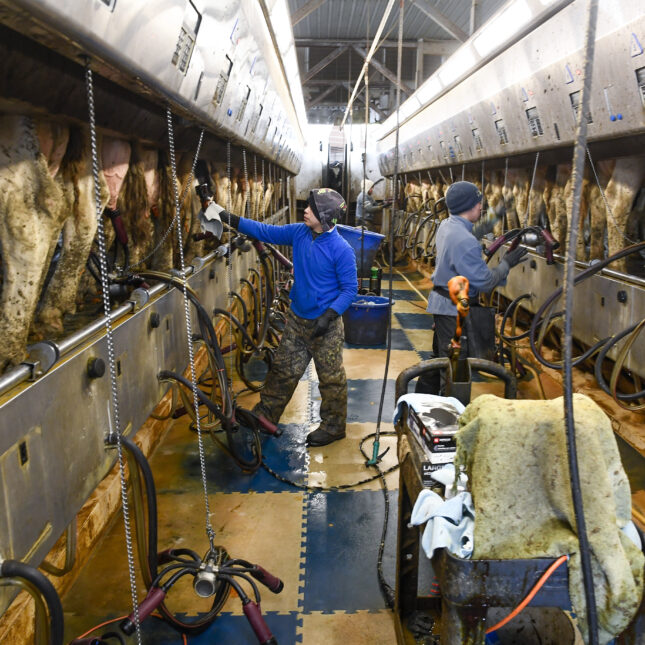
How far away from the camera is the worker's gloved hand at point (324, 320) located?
3.93 metres

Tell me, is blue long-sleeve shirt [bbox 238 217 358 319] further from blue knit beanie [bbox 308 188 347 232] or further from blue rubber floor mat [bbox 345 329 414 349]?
blue rubber floor mat [bbox 345 329 414 349]

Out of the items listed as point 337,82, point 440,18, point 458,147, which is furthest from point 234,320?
point 337,82

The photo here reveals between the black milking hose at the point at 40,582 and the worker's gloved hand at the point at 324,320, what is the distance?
2.59 meters

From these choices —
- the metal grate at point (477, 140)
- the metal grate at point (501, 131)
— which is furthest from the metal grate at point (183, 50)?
the metal grate at point (477, 140)

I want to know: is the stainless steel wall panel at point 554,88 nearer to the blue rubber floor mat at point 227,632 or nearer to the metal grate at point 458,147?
the metal grate at point 458,147

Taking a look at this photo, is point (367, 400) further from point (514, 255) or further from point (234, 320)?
point (514, 255)

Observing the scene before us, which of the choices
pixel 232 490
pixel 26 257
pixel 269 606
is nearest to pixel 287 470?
pixel 232 490

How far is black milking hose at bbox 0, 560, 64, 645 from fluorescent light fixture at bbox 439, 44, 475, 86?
18.6ft

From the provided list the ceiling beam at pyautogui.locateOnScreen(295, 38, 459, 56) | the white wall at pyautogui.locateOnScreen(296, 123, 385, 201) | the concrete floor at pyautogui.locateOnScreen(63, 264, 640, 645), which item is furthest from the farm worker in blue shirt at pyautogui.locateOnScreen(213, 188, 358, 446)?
the white wall at pyautogui.locateOnScreen(296, 123, 385, 201)

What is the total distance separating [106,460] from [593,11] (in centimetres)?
234

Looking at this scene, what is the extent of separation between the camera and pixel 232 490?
351cm

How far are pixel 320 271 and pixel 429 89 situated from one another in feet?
16.6

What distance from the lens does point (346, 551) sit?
2.95 m

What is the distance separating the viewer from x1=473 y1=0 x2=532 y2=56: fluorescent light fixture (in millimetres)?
4258
